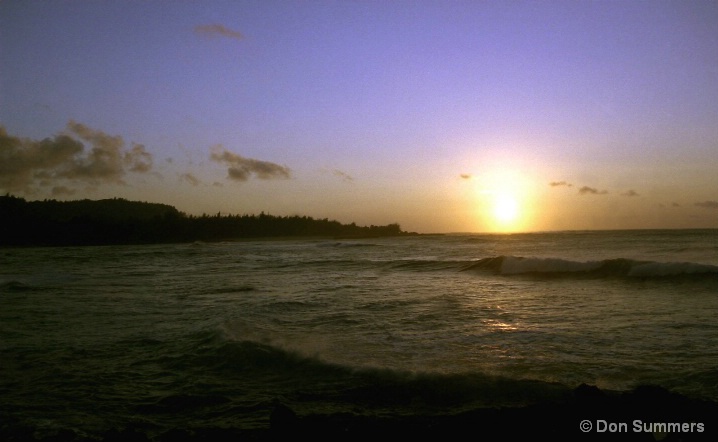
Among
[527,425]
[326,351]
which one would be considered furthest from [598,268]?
[527,425]

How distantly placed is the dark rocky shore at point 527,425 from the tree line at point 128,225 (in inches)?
2563

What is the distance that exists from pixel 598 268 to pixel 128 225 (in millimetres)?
62703

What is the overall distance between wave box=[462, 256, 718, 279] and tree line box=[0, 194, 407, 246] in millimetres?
55518

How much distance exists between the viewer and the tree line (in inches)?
2349

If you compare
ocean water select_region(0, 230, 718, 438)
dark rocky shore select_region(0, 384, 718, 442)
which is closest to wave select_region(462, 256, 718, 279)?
ocean water select_region(0, 230, 718, 438)

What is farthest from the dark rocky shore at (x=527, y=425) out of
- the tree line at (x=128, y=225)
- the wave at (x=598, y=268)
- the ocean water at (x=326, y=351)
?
the tree line at (x=128, y=225)

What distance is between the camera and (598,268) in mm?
19812

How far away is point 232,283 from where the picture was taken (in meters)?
17.5

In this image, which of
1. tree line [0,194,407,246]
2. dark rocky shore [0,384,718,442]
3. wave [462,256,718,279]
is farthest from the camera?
tree line [0,194,407,246]

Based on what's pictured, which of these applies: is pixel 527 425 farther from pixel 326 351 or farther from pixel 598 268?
pixel 598 268

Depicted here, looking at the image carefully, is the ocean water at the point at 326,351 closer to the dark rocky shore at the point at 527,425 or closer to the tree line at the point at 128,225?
the dark rocky shore at the point at 527,425

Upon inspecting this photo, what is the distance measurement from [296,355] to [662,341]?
17.8ft

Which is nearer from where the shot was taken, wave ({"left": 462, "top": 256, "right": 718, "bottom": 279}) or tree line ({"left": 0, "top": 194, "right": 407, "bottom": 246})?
wave ({"left": 462, "top": 256, "right": 718, "bottom": 279})

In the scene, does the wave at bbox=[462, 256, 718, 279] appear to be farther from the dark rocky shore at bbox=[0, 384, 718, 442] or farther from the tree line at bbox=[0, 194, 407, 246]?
the tree line at bbox=[0, 194, 407, 246]
